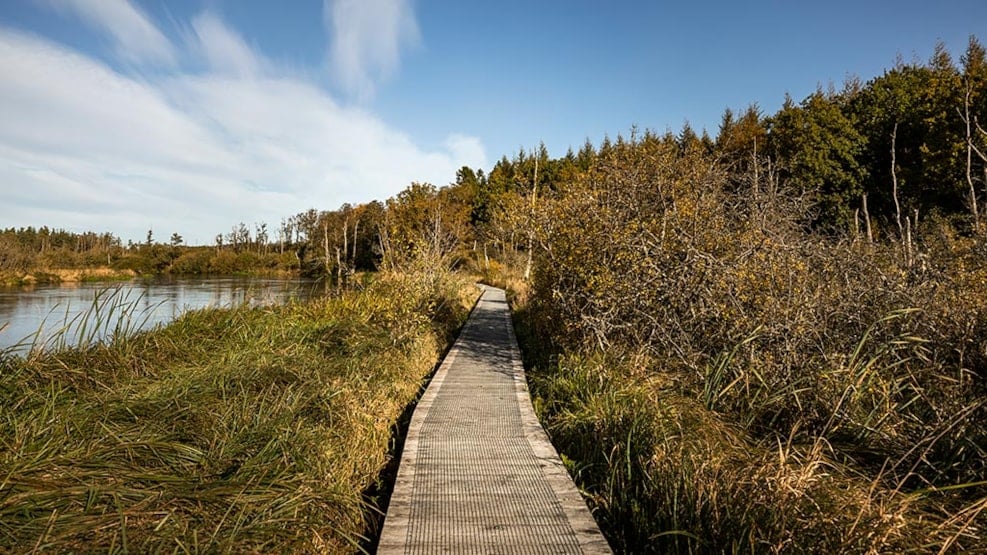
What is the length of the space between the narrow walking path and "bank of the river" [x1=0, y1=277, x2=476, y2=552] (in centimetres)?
36

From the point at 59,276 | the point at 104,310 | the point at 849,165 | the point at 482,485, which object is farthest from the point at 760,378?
the point at 59,276

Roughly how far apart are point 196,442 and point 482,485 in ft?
6.36

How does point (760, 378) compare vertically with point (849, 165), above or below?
below

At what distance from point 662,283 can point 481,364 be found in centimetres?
311

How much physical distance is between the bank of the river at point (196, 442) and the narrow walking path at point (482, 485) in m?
0.36

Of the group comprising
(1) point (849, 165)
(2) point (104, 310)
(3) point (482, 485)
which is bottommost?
(3) point (482, 485)

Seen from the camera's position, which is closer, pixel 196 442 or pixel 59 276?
pixel 196 442

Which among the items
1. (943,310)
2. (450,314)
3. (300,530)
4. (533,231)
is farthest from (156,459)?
(450,314)

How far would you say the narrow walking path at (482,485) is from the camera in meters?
2.93

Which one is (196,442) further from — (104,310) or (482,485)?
(104,310)

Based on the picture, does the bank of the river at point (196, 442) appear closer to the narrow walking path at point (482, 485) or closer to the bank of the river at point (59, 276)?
the narrow walking path at point (482, 485)

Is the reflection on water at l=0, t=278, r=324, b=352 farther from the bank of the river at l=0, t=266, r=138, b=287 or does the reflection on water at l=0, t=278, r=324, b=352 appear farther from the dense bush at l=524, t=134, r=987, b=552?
the bank of the river at l=0, t=266, r=138, b=287

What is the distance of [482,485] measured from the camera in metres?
3.67

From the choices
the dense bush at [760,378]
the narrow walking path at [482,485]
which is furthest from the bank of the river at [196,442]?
the dense bush at [760,378]
